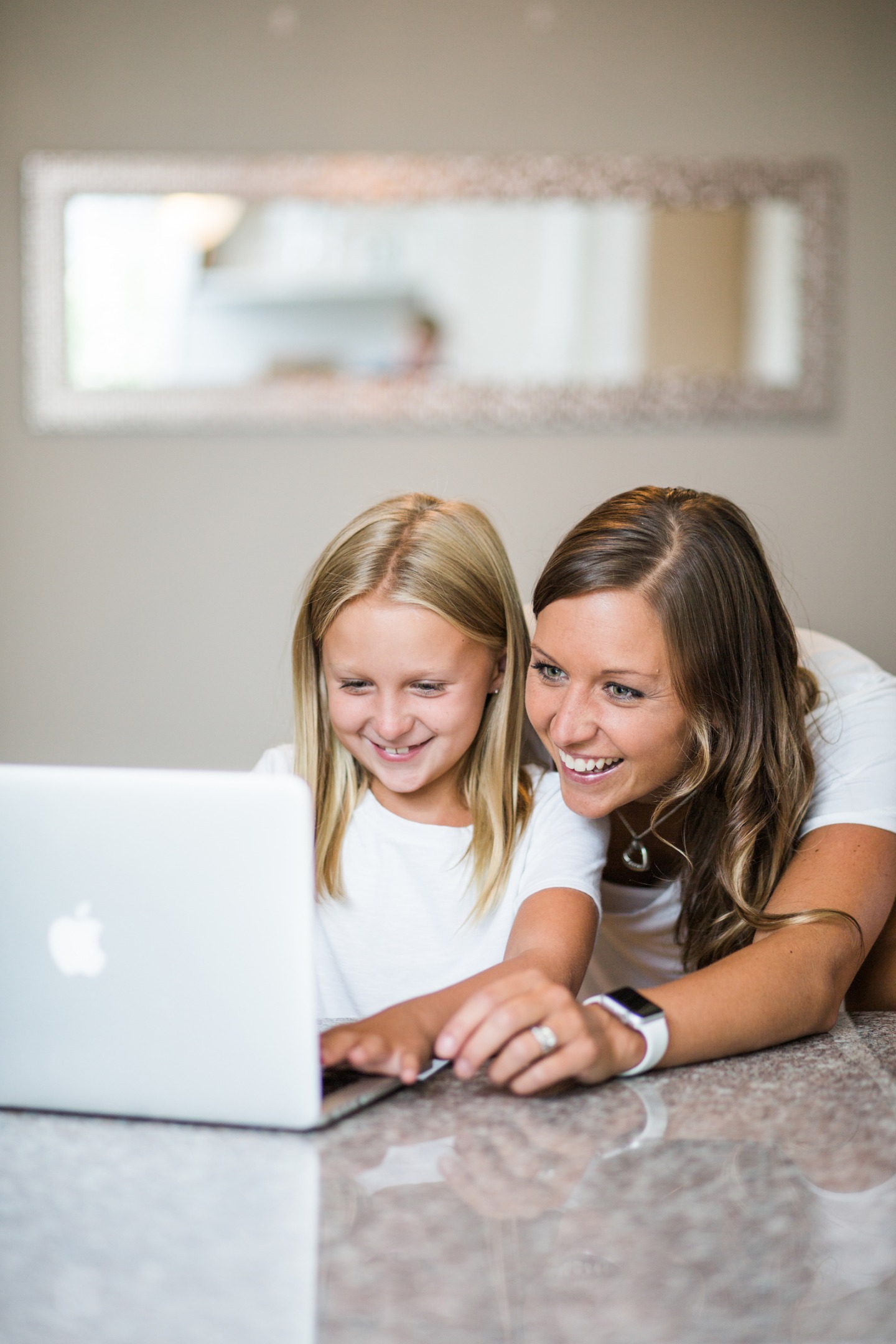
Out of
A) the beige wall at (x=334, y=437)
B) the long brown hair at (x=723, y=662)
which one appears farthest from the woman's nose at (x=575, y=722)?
the beige wall at (x=334, y=437)

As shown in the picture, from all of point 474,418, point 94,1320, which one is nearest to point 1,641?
point 474,418

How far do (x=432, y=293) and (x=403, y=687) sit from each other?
60.9 inches

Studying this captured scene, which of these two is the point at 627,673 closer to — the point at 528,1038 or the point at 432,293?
the point at 528,1038

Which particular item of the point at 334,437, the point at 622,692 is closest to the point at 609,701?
the point at 622,692

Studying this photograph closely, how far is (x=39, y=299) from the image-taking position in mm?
2736

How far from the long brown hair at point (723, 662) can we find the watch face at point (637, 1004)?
321 mm

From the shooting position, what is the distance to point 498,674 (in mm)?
1640

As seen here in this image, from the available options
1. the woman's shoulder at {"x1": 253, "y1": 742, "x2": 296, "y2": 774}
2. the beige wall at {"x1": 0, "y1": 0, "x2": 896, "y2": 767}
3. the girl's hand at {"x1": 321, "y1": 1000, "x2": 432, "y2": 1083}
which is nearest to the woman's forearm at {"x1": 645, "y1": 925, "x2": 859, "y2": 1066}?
the girl's hand at {"x1": 321, "y1": 1000, "x2": 432, "y2": 1083}

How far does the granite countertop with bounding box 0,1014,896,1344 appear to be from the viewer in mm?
641

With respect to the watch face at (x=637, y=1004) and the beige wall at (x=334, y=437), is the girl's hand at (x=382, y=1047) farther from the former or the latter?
the beige wall at (x=334, y=437)

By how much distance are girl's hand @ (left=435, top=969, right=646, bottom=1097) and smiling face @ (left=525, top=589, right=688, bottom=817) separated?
1.38ft

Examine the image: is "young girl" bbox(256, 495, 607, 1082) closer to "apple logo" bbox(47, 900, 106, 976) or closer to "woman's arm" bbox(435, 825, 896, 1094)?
"woman's arm" bbox(435, 825, 896, 1094)

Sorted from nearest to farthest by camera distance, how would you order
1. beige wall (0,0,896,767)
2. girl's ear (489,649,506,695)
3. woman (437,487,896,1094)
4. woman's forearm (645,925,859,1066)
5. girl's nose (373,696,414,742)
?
woman's forearm (645,925,859,1066)
woman (437,487,896,1094)
girl's nose (373,696,414,742)
girl's ear (489,649,506,695)
beige wall (0,0,896,767)

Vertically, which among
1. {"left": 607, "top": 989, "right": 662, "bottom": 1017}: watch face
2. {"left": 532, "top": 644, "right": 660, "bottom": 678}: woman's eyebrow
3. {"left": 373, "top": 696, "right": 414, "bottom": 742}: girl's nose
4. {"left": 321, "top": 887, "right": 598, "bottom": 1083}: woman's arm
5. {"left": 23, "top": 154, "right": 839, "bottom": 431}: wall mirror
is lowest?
{"left": 321, "top": 887, "right": 598, "bottom": 1083}: woman's arm
